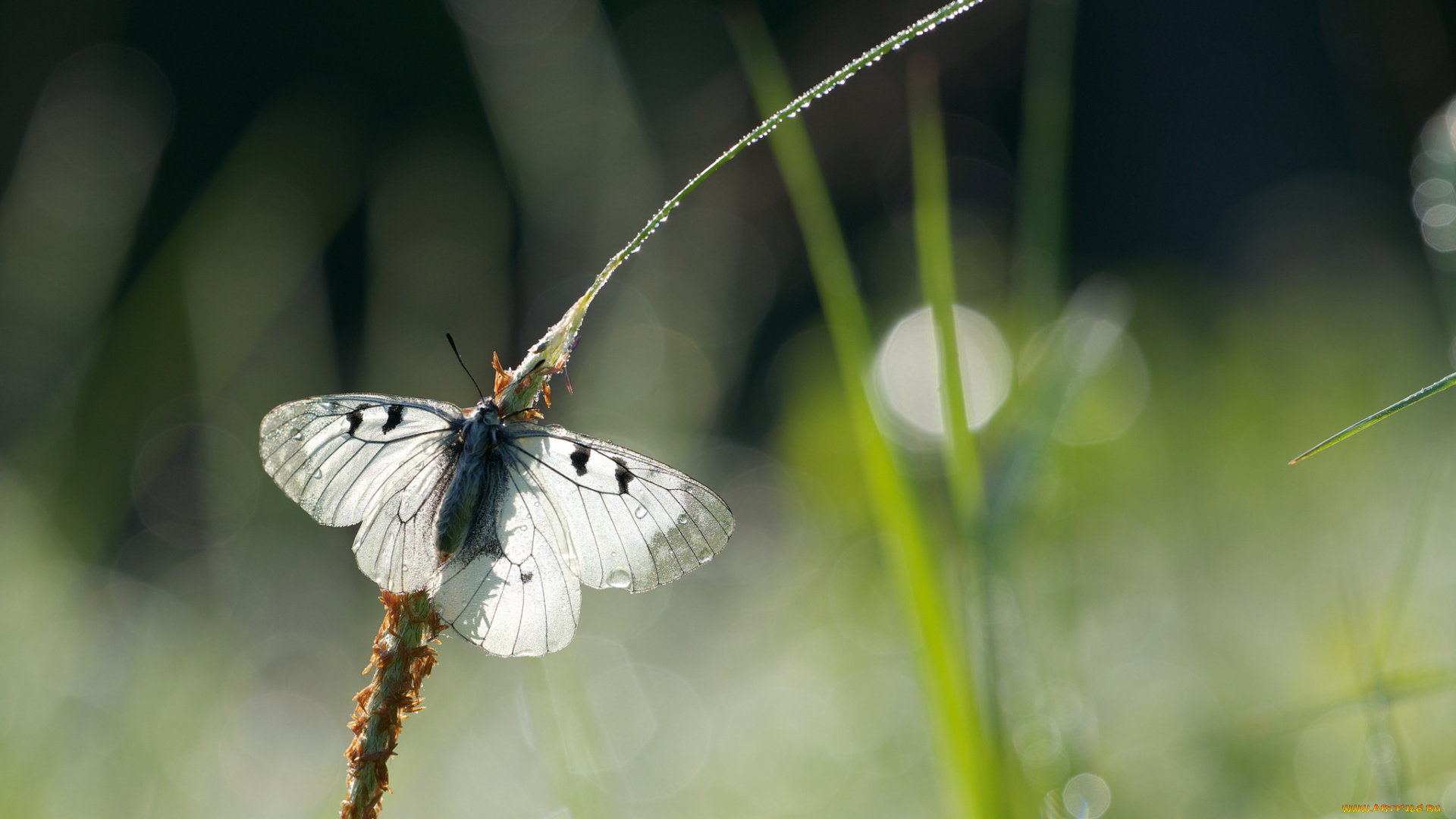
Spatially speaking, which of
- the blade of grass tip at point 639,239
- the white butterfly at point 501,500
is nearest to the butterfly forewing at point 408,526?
the white butterfly at point 501,500

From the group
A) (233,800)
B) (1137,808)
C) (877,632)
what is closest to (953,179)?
(877,632)

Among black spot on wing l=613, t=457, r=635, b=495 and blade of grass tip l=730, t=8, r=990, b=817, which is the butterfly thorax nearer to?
black spot on wing l=613, t=457, r=635, b=495

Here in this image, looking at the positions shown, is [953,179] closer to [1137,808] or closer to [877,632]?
[877,632]

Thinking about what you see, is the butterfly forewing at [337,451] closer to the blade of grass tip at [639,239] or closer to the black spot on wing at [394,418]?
the black spot on wing at [394,418]

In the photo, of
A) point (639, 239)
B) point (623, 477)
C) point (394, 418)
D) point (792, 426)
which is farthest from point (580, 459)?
point (792, 426)

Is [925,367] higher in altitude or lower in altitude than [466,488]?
higher

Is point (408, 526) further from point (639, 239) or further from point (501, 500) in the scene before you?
point (639, 239)
